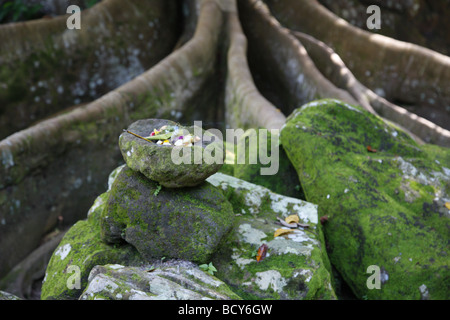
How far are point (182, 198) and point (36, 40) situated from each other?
522 centimetres

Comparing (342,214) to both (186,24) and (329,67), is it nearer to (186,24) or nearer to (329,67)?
(329,67)

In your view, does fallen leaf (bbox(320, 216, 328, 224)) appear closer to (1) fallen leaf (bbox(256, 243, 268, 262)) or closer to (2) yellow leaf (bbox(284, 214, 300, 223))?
(2) yellow leaf (bbox(284, 214, 300, 223))

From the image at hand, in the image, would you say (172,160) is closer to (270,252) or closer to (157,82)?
(270,252)

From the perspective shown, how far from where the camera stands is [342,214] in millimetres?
3621

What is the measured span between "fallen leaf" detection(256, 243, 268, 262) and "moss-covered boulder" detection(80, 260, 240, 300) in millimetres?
404

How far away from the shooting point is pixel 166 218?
2.87 metres

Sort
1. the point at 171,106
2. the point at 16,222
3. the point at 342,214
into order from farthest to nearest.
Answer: the point at 171,106
the point at 16,222
the point at 342,214

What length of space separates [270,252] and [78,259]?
1.46 metres

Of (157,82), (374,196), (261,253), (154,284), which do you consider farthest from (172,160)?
(157,82)

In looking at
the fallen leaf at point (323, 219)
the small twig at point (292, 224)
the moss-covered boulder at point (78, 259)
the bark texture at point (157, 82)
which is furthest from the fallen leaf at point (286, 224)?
the bark texture at point (157, 82)

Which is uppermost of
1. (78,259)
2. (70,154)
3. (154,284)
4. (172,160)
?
(172,160)

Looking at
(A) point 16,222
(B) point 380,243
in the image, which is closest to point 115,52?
(A) point 16,222

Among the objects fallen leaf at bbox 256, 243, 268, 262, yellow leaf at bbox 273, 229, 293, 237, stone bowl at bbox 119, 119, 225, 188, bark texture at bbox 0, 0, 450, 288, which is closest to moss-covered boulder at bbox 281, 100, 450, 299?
yellow leaf at bbox 273, 229, 293, 237

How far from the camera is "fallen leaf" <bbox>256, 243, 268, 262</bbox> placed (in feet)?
9.91
